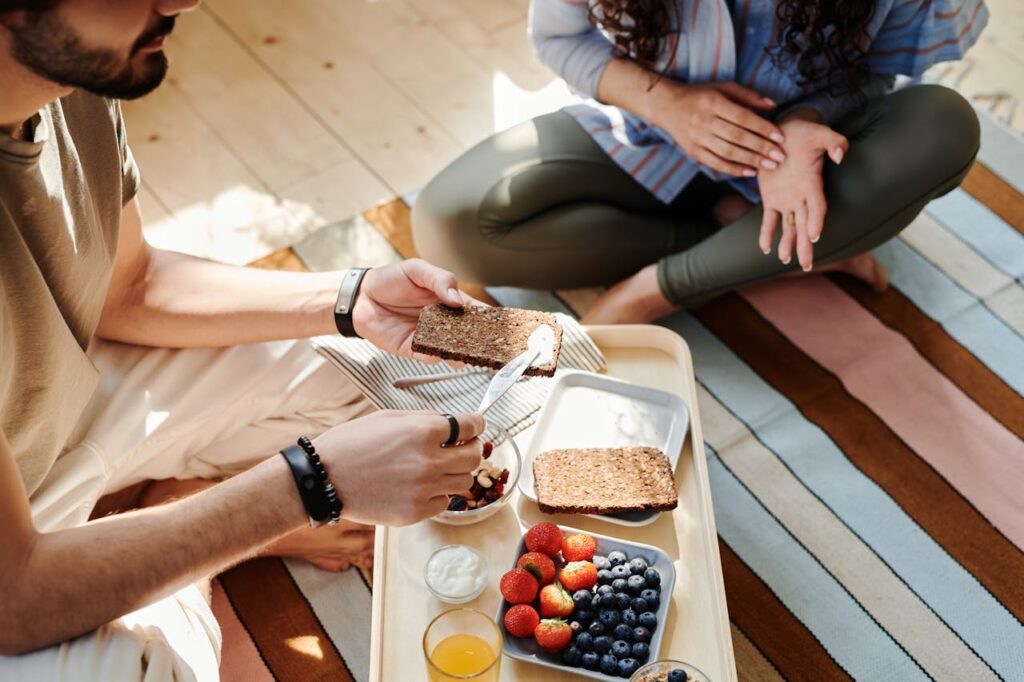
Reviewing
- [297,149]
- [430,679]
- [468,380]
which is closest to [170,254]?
[468,380]

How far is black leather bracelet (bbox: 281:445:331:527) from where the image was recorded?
1269mm

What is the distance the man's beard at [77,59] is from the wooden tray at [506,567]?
2.22 ft

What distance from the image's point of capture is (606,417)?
1.60 meters

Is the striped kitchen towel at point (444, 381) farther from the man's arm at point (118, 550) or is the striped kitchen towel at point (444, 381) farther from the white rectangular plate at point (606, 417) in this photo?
the man's arm at point (118, 550)

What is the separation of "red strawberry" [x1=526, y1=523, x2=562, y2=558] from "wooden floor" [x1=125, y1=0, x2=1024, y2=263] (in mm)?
1242

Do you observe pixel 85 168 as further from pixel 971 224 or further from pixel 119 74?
pixel 971 224

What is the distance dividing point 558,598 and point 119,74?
84cm

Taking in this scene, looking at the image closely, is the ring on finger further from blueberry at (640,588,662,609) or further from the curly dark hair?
the curly dark hair

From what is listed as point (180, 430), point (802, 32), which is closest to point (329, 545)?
point (180, 430)

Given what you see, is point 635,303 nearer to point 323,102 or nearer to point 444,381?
point 444,381

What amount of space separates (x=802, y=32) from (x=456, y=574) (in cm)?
112

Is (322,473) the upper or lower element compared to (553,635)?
upper

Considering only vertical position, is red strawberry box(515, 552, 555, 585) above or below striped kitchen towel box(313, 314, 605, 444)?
above

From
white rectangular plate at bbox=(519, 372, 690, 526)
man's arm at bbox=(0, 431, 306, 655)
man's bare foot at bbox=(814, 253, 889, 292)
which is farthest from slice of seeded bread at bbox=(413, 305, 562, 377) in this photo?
man's bare foot at bbox=(814, 253, 889, 292)
